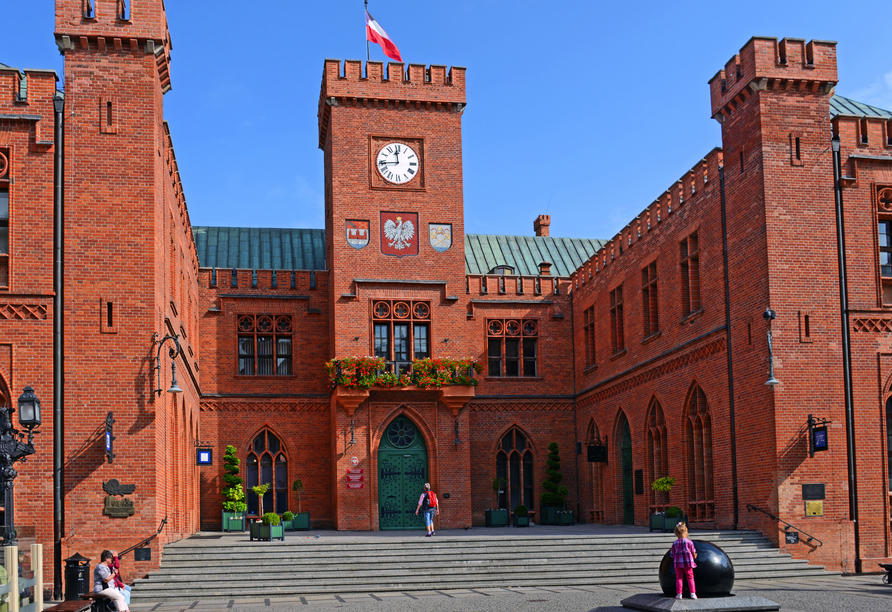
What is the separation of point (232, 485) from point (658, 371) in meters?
13.7

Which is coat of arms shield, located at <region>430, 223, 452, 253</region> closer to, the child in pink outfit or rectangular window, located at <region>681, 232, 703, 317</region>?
rectangular window, located at <region>681, 232, 703, 317</region>

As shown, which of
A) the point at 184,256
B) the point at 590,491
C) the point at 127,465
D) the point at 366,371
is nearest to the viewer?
the point at 127,465

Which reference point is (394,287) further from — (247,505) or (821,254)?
(821,254)

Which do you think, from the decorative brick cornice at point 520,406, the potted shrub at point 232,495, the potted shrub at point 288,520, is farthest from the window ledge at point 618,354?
the potted shrub at point 232,495

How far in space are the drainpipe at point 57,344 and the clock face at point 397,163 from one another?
13696 millimetres

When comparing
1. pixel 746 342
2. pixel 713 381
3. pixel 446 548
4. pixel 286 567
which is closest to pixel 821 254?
pixel 746 342

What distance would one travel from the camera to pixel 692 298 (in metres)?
27.6

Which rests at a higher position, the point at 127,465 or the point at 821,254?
the point at 821,254

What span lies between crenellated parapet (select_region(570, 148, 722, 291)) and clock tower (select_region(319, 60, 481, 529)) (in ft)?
15.7

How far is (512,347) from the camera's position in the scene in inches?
1479

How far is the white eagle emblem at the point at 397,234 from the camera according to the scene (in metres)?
34.4

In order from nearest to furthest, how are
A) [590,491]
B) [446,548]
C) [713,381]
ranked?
[446,548], [713,381], [590,491]

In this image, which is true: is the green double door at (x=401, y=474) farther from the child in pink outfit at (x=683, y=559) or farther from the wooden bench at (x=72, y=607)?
the child in pink outfit at (x=683, y=559)

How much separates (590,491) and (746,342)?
12.7 metres
